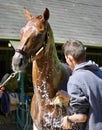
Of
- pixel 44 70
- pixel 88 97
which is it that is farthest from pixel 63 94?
pixel 88 97

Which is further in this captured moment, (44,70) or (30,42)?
(44,70)

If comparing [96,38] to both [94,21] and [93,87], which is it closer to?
[94,21]

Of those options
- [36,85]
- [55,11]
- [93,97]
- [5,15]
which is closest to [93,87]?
[93,97]

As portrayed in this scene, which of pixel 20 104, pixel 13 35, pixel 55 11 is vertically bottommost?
pixel 20 104

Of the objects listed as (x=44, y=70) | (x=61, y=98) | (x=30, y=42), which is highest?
(x=30, y=42)

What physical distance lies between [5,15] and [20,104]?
297 cm

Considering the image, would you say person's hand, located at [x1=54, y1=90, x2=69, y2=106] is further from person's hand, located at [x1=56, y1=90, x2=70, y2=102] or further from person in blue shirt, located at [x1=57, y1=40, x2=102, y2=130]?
person in blue shirt, located at [x1=57, y1=40, x2=102, y2=130]

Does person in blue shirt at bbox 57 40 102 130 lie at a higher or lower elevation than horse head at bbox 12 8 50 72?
lower

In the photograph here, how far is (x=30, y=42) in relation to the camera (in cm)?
499

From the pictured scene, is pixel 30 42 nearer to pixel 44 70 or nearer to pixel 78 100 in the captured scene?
pixel 44 70

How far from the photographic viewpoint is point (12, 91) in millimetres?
11820

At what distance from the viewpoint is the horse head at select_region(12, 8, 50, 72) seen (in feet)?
15.9

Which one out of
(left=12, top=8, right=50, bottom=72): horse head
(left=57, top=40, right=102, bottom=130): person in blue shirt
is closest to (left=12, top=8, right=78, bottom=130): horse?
(left=12, top=8, right=50, bottom=72): horse head

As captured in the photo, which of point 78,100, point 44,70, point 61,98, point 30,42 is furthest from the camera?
point 44,70
